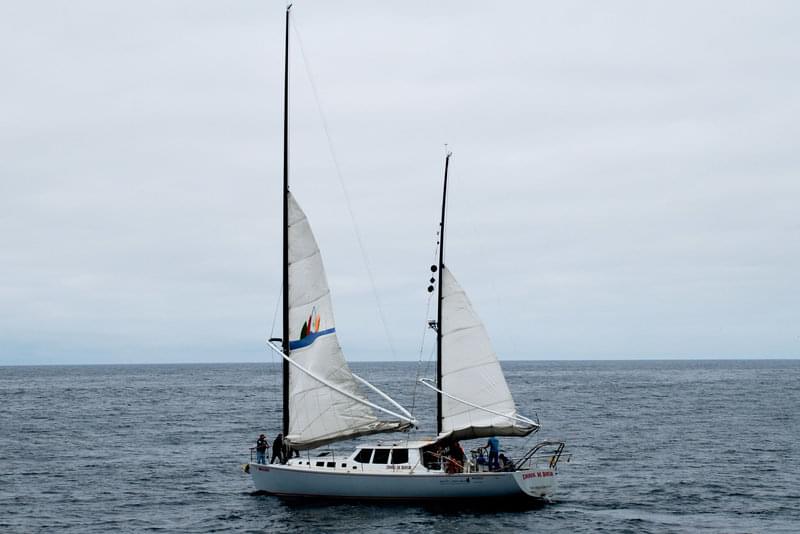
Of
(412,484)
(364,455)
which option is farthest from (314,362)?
(412,484)

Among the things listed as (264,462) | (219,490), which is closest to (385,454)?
(264,462)

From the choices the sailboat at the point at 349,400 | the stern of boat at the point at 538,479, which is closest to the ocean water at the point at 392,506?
the stern of boat at the point at 538,479

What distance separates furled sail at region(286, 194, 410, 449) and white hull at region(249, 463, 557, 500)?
166 cm

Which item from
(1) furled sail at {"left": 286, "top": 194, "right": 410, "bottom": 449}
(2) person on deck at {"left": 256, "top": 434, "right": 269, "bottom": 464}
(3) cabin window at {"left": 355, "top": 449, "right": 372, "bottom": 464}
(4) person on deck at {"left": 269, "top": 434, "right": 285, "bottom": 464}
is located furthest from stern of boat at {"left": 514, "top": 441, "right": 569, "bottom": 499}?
(2) person on deck at {"left": 256, "top": 434, "right": 269, "bottom": 464}

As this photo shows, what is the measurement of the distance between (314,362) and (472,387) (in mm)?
7538

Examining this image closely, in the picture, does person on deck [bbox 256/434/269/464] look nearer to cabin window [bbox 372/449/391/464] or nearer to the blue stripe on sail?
the blue stripe on sail

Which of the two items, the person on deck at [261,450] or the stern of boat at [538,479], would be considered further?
the person on deck at [261,450]

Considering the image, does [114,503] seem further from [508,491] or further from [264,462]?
[508,491]

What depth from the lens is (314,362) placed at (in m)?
41.8

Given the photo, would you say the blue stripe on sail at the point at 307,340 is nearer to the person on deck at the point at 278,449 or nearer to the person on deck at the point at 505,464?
the person on deck at the point at 278,449

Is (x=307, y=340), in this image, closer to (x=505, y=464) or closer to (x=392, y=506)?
(x=392, y=506)

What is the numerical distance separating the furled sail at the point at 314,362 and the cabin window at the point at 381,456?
1.15 m

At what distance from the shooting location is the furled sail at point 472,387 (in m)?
41.7

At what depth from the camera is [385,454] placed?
40719 mm
